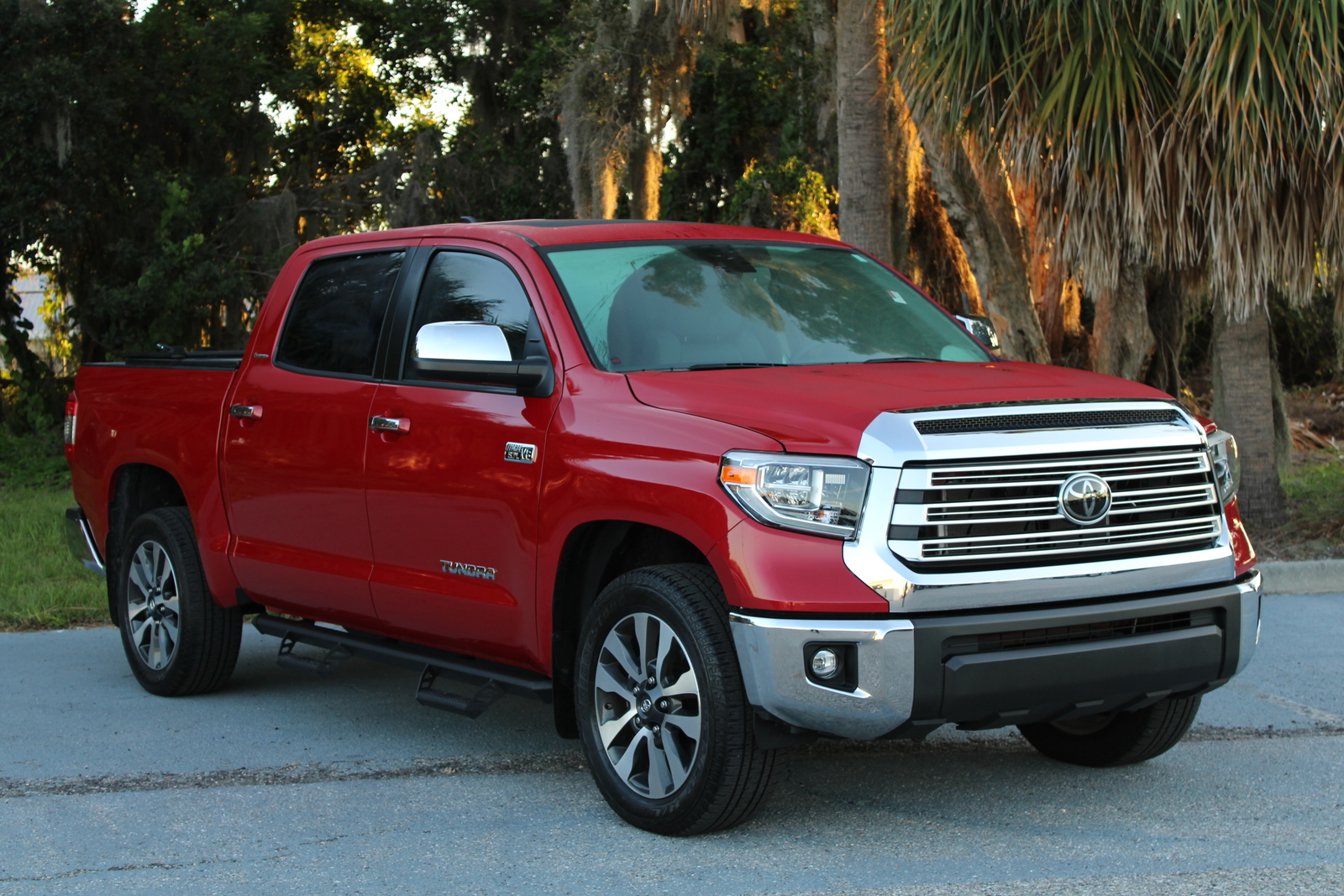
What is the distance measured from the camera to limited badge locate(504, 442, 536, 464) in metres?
5.04

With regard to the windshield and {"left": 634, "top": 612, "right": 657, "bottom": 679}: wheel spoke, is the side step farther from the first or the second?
the windshield

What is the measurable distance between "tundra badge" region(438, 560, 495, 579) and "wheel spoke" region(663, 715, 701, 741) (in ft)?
3.02

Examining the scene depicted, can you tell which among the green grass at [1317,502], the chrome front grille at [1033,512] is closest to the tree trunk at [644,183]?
the green grass at [1317,502]

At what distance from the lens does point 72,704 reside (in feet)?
22.0

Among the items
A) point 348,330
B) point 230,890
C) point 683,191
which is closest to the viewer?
point 230,890

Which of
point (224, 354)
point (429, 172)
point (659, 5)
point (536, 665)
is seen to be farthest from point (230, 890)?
point (429, 172)

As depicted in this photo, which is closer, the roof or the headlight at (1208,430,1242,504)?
the headlight at (1208,430,1242,504)

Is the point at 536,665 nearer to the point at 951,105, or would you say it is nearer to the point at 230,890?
the point at 230,890

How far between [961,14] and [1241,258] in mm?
2441

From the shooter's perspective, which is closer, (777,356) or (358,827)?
(358,827)

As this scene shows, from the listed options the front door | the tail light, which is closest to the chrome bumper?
the tail light

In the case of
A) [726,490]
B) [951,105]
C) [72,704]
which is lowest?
[72,704]

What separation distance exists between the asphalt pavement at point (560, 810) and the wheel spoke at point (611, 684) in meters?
0.43

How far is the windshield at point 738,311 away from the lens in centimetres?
523
